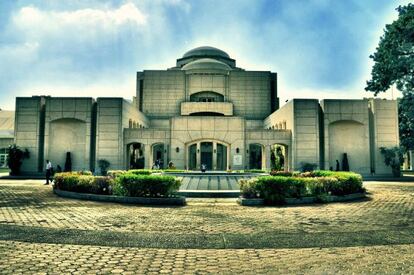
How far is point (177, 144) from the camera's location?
3709 centimetres

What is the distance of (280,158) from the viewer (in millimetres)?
40594

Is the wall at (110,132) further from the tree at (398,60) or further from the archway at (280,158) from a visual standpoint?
the tree at (398,60)

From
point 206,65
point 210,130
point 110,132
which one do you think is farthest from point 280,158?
point 206,65

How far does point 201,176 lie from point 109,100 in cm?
2078

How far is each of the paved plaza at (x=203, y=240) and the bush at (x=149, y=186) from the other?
2219 mm

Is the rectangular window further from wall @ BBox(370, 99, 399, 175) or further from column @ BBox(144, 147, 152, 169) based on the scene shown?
wall @ BBox(370, 99, 399, 175)

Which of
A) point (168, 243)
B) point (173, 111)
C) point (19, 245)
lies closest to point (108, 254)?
point (168, 243)

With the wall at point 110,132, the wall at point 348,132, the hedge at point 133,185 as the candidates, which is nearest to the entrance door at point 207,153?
the wall at point 110,132

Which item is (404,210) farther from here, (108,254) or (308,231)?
(108,254)

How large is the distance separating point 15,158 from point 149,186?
2595 cm

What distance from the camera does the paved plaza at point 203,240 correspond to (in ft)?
19.6

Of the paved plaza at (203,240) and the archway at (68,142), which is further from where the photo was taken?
the archway at (68,142)

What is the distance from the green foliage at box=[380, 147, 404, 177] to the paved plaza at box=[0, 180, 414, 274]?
26.2 metres

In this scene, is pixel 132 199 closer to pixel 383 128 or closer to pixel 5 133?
pixel 383 128
